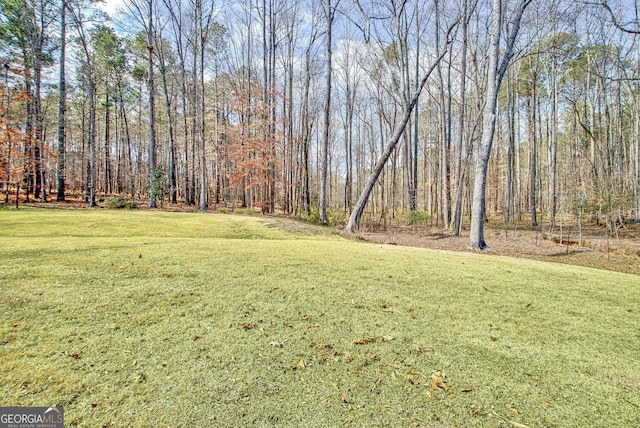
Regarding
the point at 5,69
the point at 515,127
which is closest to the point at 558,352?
the point at 5,69

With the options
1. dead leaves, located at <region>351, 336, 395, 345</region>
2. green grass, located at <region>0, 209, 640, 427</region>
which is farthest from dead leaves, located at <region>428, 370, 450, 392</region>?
dead leaves, located at <region>351, 336, 395, 345</region>

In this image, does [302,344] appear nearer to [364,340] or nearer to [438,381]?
[364,340]

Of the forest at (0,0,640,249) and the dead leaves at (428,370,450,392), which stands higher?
the forest at (0,0,640,249)

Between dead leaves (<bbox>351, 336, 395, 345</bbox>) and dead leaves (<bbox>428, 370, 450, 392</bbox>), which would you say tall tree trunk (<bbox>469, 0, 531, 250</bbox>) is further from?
dead leaves (<bbox>428, 370, 450, 392</bbox>)

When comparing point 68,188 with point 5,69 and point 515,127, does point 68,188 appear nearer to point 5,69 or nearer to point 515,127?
point 5,69

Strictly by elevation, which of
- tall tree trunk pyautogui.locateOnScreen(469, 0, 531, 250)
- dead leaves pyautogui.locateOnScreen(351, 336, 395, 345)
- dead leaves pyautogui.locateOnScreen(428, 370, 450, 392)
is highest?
tall tree trunk pyautogui.locateOnScreen(469, 0, 531, 250)

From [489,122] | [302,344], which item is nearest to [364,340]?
[302,344]

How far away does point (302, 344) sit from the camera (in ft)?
6.18

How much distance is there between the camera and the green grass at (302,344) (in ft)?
4.37

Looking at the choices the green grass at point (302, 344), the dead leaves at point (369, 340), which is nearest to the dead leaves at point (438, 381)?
the green grass at point (302, 344)

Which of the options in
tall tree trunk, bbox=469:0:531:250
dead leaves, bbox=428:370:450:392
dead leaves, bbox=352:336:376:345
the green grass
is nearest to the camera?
the green grass

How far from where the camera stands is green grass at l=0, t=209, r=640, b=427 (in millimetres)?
1332

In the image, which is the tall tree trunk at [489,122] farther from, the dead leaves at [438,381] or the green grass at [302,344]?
the dead leaves at [438,381]

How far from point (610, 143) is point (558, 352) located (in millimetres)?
23292
